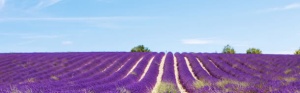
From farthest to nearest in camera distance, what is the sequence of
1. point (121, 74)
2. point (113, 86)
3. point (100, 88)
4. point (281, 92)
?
point (121, 74) → point (113, 86) → point (100, 88) → point (281, 92)

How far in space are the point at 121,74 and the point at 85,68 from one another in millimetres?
4465

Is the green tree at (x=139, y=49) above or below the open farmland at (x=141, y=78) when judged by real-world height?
above

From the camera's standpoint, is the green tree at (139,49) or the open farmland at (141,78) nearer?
the open farmland at (141,78)

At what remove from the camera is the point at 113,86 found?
50.0 ft

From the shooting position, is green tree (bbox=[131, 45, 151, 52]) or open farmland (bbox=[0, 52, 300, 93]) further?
green tree (bbox=[131, 45, 151, 52])

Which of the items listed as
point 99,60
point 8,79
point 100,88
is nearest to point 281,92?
point 100,88

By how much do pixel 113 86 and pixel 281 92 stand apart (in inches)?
221

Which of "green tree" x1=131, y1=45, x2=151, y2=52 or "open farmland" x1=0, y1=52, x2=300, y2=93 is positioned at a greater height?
"green tree" x1=131, y1=45, x2=151, y2=52

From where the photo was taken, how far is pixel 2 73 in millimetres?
24625

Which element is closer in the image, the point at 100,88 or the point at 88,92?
the point at 88,92

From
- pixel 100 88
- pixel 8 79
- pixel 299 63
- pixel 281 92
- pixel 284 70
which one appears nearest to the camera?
pixel 281 92

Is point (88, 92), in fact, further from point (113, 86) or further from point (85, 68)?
point (85, 68)

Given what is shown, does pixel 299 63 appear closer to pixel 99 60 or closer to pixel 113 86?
pixel 99 60

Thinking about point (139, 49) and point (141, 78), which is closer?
point (141, 78)
